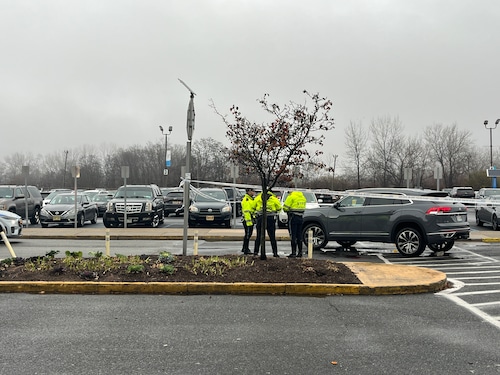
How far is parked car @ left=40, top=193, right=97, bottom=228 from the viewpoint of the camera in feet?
65.4

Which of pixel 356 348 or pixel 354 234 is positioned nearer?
pixel 356 348

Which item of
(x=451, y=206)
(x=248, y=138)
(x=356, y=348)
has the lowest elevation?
(x=356, y=348)

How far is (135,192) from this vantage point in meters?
20.6

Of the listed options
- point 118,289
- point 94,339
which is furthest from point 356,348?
point 118,289

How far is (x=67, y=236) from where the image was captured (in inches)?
664

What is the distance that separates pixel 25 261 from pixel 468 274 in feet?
28.1

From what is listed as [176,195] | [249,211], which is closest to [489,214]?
[249,211]

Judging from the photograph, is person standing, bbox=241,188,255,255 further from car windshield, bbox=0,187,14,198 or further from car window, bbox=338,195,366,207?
car windshield, bbox=0,187,14,198

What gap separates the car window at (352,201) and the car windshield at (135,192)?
10389mm

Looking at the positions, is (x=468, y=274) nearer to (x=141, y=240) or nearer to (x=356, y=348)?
(x=356, y=348)

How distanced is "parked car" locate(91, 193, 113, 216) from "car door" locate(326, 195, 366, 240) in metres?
17.7

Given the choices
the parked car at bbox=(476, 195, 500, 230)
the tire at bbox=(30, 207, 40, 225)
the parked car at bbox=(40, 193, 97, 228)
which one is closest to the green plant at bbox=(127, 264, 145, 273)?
the parked car at bbox=(40, 193, 97, 228)

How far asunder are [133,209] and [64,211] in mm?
3145

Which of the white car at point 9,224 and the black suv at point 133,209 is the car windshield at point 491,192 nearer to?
the black suv at point 133,209
